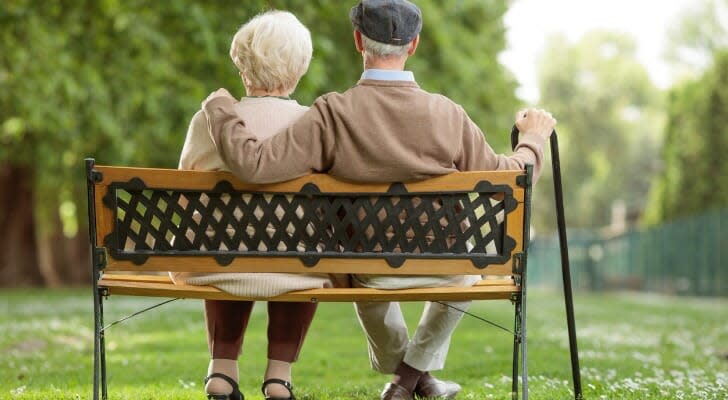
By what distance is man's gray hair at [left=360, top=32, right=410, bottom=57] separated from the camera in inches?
192

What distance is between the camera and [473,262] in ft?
15.3

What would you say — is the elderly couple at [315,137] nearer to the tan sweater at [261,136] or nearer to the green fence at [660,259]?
the tan sweater at [261,136]

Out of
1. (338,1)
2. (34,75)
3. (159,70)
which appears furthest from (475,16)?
(34,75)

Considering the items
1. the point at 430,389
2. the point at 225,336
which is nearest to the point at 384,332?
the point at 430,389

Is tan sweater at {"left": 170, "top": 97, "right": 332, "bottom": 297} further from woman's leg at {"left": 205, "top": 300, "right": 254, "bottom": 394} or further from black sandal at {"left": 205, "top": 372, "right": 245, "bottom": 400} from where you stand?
black sandal at {"left": 205, "top": 372, "right": 245, "bottom": 400}

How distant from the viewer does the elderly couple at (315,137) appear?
4.62 m

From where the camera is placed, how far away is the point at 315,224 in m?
4.65

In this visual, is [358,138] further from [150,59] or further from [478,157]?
[150,59]

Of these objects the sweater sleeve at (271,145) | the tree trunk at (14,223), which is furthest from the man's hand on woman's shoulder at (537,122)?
the tree trunk at (14,223)

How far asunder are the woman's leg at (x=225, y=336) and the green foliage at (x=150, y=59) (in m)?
10.6

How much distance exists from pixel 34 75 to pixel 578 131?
57864mm

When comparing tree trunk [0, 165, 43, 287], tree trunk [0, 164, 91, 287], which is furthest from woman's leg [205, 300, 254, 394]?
tree trunk [0, 165, 43, 287]

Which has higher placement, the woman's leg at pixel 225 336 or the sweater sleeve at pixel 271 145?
the sweater sleeve at pixel 271 145

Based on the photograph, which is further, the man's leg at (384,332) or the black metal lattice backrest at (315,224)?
the man's leg at (384,332)
